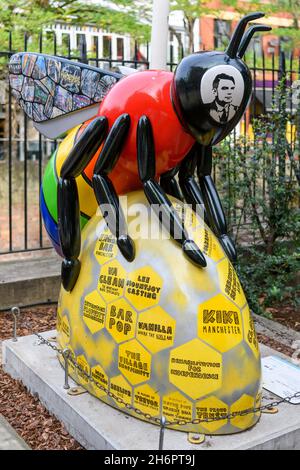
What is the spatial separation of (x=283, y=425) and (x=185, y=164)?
178 centimetres

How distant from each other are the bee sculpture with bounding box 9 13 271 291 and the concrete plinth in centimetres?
73

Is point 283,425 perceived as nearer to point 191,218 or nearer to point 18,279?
point 191,218

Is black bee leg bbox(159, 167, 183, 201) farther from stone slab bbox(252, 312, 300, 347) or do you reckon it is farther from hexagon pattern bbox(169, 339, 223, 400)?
stone slab bbox(252, 312, 300, 347)

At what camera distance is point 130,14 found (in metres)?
12.6

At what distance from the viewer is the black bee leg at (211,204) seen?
3850mm

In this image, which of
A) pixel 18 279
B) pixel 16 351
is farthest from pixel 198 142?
pixel 18 279

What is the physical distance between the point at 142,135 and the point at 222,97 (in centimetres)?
52

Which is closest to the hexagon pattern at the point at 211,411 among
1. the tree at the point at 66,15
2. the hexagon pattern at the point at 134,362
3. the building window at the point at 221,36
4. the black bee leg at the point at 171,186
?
the hexagon pattern at the point at 134,362

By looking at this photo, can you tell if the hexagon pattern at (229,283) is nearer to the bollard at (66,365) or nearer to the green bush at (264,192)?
the bollard at (66,365)

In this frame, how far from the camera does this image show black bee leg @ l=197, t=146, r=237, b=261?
3850mm

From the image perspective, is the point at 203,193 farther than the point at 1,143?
No

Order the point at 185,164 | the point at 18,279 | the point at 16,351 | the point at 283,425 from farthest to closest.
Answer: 1. the point at 18,279
2. the point at 16,351
3. the point at 185,164
4. the point at 283,425

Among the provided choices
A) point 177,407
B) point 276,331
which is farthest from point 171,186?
point 276,331

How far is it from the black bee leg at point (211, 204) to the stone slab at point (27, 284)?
3069mm
